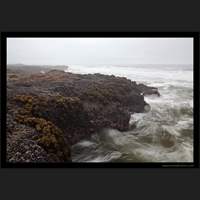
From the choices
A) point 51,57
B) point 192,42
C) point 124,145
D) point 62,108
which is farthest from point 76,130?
point 192,42

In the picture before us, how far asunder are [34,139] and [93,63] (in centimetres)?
110

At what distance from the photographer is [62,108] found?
4.45 meters

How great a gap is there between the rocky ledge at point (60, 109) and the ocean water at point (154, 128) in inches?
3.4

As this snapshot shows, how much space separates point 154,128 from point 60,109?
1.12 meters

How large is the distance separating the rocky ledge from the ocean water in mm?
86

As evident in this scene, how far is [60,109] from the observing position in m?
4.44

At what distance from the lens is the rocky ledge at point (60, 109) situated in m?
4.25

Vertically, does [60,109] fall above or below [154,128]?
above

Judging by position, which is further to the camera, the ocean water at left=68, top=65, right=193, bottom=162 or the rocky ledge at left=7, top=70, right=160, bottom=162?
the ocean water at left=68, top=65, right=193, bottom=162

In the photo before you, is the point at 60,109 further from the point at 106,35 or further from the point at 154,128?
the point at 154,128

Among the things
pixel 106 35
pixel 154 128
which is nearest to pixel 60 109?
pixel 106 35

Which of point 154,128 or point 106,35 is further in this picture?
point 154,128

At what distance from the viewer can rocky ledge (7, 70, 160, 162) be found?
4254 mm

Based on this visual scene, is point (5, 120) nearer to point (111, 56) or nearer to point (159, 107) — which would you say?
point (111, 56)
